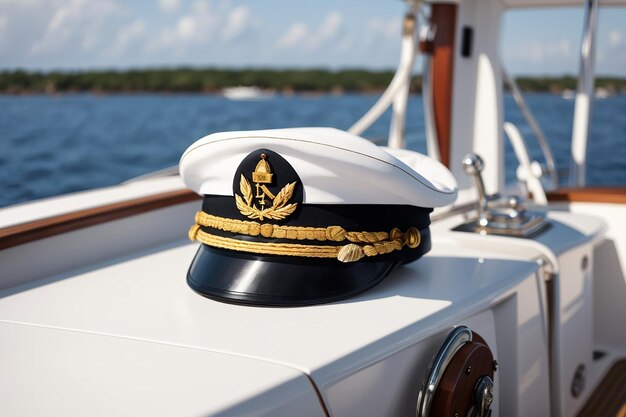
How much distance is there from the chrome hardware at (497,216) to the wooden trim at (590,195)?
1.58 feet

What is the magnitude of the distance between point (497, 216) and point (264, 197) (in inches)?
35.5

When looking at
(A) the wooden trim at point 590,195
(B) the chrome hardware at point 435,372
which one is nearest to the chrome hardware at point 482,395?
(B) the chrome hardware at point 435,372

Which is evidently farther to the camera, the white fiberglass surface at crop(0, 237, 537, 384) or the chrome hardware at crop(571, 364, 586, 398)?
the chrome hardware at crop(571, 364, 586, 398)

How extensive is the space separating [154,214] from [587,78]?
184 cm

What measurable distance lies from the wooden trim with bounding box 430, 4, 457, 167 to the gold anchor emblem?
65.7 inches

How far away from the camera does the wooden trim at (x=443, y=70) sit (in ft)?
9.29

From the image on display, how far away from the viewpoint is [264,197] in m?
1.37

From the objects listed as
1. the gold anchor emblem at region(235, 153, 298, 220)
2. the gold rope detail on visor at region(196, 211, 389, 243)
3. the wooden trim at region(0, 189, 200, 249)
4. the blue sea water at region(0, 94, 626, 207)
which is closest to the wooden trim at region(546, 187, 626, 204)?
the blue sea water at region(0, 94, 626, 207)

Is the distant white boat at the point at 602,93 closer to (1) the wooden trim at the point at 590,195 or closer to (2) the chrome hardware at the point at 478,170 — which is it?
(1) the wooden trim at the point at 590,195

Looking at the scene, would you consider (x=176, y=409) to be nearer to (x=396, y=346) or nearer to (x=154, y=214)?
(x=396, y=346)

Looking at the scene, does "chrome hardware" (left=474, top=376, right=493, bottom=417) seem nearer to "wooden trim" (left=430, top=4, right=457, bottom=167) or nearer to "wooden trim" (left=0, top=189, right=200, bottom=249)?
"wooden trim" (left=0, top=189, right=200, bottom=249)

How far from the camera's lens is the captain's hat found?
4.41 feet

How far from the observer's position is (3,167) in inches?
81.2

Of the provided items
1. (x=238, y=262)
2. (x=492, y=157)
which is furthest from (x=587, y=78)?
(x=238, y=262)
